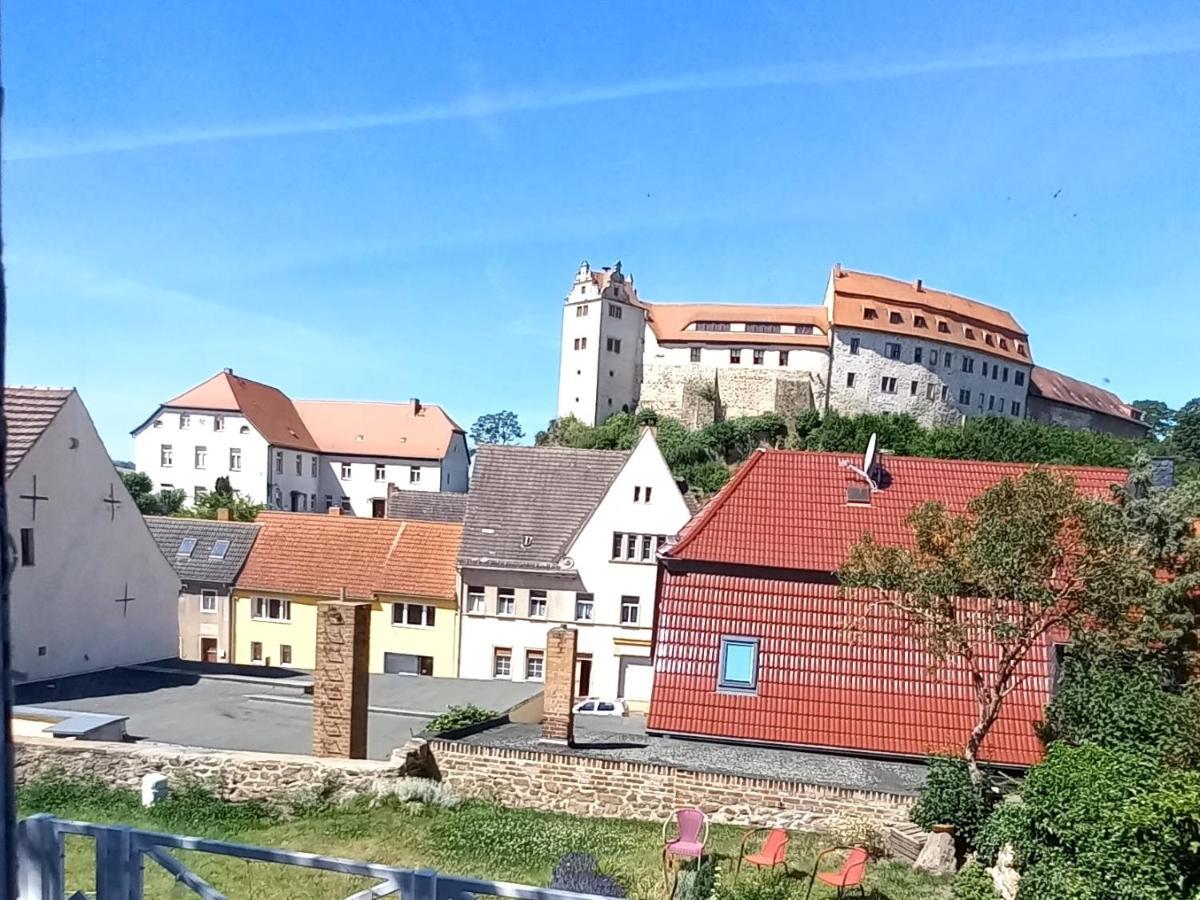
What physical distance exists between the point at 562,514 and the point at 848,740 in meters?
14.2

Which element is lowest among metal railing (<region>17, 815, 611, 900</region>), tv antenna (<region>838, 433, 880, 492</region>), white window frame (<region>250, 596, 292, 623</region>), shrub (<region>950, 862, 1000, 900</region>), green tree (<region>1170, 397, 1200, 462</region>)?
white window frame (<region>250, 596, 292, 623</region>)

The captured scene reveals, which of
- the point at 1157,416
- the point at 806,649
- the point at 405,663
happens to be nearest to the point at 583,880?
the point at 806,649

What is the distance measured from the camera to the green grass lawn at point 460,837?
25.0 feet

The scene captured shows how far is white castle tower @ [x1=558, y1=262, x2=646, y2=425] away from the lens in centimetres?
6225

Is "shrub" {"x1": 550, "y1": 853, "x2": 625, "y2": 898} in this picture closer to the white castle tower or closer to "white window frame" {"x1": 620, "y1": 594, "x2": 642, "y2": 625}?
"white window frame" {"x1": 620, "y1": 594, "x2": 642, "y2": 625}

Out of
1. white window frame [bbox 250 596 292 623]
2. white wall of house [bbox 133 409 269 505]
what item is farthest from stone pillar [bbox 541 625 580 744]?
white wall of house [bbox 133 409 269 505]

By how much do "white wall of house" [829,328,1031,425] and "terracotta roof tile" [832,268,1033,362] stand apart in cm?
81

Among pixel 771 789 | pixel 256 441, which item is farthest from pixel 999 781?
pixel 256 441

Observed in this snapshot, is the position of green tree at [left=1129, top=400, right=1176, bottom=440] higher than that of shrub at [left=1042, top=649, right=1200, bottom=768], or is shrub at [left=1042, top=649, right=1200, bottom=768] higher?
green tree at [left=1129, top=400, right=1176, bottom=440]

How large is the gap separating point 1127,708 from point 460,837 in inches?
319

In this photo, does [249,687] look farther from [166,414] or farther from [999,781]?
[166,414]

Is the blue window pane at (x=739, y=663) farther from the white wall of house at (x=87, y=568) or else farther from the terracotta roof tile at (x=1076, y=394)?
the terracotta roof tile at (x=1076, y=394)

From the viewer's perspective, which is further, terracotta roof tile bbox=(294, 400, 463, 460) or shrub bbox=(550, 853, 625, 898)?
terracotta roof tile bbox=(294, 400, 463, 460)

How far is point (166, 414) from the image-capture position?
48.3 m
